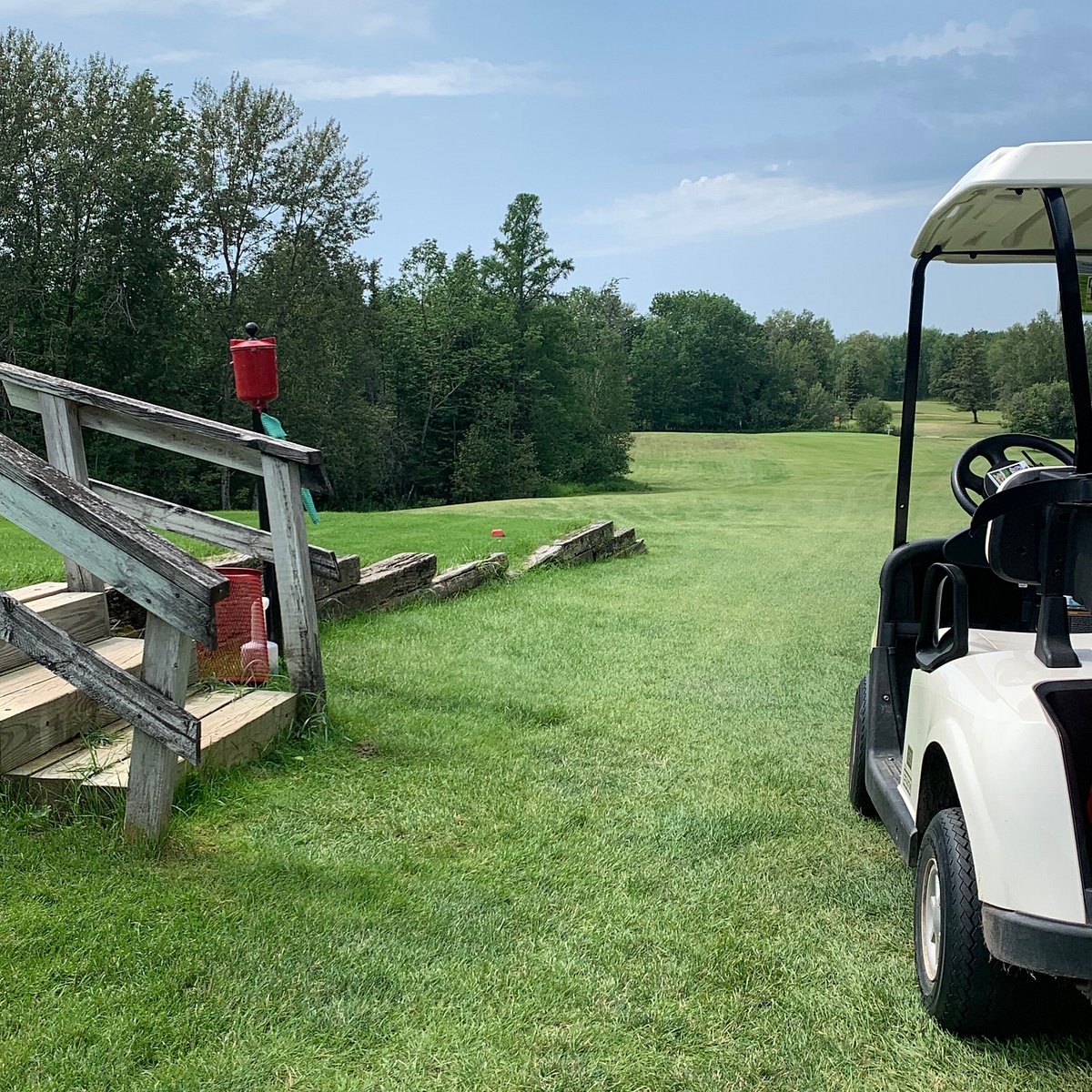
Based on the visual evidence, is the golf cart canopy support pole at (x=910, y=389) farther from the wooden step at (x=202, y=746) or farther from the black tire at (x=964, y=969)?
the wooden step at (x=202, y=746)

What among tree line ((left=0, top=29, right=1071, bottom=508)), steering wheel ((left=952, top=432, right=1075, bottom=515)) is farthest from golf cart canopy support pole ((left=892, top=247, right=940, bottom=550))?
tree line ((left=0, top=29, right=1071, bottom=508))

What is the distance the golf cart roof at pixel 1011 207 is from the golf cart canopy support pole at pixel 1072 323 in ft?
0.26

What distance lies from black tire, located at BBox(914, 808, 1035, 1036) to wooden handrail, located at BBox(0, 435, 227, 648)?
2137 millimetres

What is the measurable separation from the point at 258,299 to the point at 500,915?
34.9 meters

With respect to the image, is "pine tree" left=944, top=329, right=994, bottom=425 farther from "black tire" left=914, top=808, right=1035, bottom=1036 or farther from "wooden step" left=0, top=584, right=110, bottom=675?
"wooden step" left=0, top=584, right=110, bottom=675

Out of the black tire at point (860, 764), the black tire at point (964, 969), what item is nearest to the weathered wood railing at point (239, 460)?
the black tire at point (860, 764)

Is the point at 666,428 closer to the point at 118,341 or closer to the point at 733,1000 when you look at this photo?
the point at 118,341

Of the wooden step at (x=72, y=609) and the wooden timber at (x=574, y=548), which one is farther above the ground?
the wooden step at (x=72, y=609)

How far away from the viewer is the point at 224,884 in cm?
311

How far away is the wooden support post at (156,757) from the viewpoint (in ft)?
10.4

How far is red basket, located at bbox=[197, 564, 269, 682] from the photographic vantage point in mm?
4938

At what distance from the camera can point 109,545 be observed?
311 centimetres

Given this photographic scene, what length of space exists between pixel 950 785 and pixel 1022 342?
280 cm

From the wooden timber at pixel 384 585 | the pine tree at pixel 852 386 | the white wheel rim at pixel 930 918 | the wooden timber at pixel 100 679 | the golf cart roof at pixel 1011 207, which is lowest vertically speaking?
the pine tree at pixel 852 386
